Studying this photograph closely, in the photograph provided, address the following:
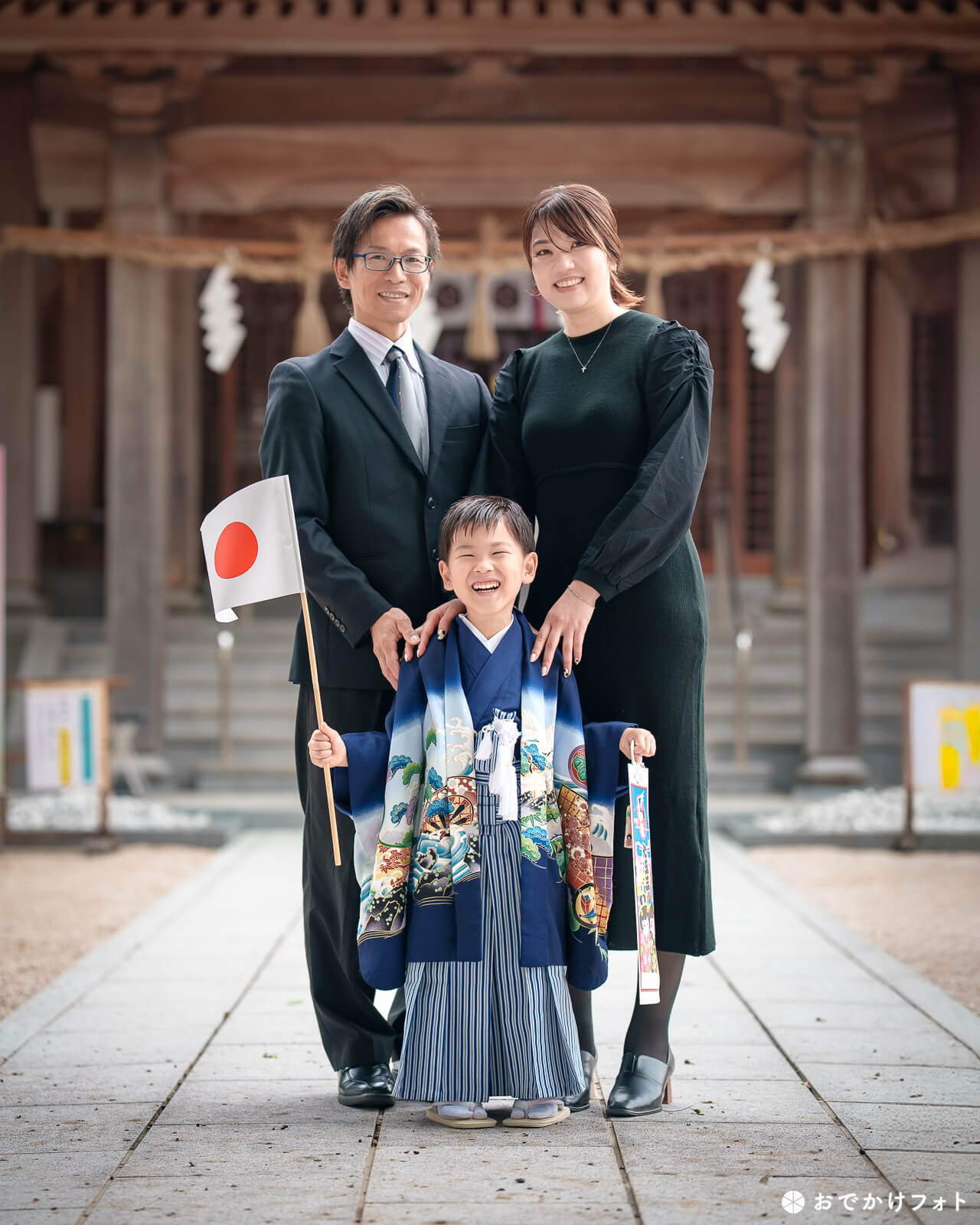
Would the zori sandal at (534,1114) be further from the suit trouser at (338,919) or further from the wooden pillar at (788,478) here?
the wooden pillar at (788,478)

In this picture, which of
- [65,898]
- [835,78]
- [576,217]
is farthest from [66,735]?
[835,78]

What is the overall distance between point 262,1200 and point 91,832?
5.00 metres

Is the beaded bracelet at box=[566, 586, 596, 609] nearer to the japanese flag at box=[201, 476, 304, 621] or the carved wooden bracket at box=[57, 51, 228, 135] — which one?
the japanese flag at box=[201, 476, 304, 621]

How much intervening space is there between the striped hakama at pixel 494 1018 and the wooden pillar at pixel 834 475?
5.73 m

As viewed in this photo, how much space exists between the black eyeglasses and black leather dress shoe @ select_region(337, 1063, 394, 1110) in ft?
5.95

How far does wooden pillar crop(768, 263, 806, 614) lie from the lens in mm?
10750

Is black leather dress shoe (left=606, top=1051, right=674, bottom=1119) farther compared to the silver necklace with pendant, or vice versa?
the silver necklace with pendant

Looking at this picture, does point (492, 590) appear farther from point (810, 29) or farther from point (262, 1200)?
point (810, 29)

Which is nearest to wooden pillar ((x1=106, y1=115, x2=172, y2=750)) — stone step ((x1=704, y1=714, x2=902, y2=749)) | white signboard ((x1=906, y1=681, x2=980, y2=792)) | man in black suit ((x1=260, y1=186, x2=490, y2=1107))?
stone step ((x1=704, y1=714, x2=902, y2=749))

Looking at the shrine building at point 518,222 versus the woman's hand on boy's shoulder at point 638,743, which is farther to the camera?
the shrine building at point 518,222

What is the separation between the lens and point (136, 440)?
855 centimetres

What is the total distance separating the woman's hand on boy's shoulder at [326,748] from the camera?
9.70 feet

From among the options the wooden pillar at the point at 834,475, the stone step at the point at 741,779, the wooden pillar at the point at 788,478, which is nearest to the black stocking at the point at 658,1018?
the wooden pillar at the point at 834,475

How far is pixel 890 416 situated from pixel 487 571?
8.99 metres
